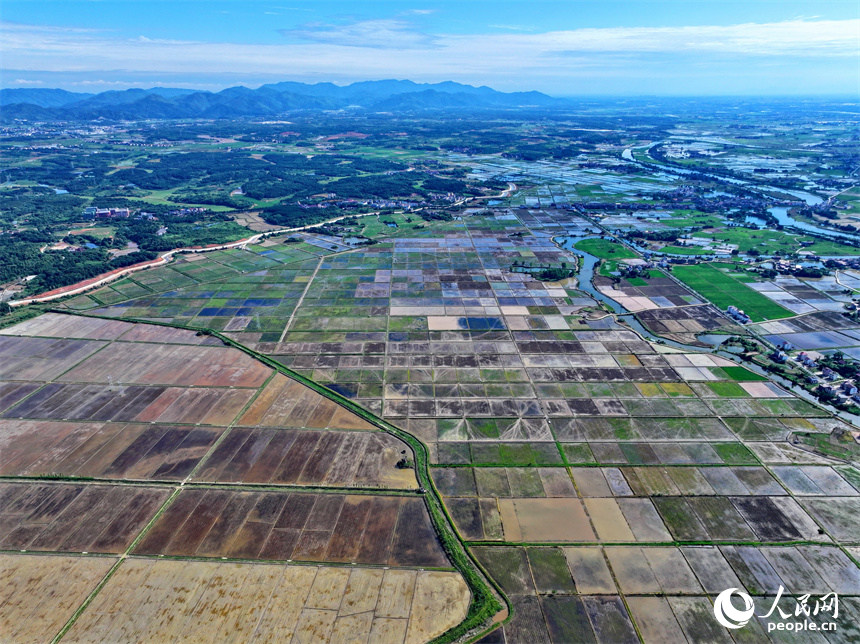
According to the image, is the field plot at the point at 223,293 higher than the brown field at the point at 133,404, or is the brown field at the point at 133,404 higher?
the field plot at the point at 223,293

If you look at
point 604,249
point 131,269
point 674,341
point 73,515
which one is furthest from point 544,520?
point 131,269

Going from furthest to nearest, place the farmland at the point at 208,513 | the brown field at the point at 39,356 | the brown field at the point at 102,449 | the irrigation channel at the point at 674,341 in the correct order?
the brown field at the point at 39,356 → the irrigation channel at the point at 674,341 → the brown field at the point at 102,449 → the farmland at the point at 208,513

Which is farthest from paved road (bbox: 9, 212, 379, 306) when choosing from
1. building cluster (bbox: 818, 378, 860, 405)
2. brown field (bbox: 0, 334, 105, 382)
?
building cluster (bbox: 818, 378, 860, 405)

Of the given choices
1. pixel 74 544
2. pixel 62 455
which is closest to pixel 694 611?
pixel 74 544

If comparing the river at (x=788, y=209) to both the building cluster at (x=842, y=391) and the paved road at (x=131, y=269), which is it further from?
the paved road at (x=131, y=269)

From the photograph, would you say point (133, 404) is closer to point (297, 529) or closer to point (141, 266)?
point (297, 529)

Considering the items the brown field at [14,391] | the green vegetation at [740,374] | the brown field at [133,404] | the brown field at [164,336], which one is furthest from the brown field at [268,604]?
the green vegetation at [740,374]

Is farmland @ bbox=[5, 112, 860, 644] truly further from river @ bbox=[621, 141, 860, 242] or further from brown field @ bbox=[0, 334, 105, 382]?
river @ bbox=[621, 141, 860, 242]
